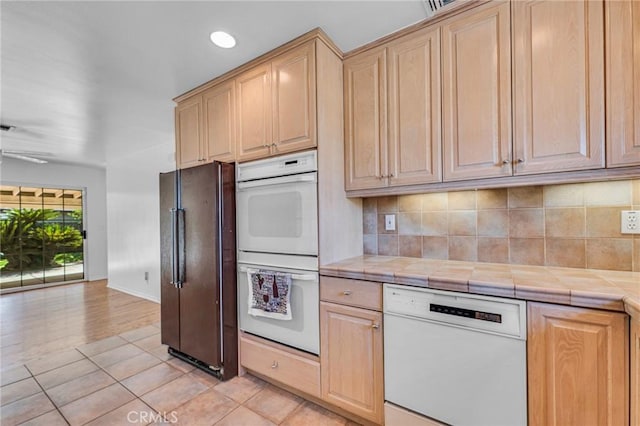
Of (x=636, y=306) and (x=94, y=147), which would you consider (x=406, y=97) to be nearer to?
(x=636, y=306)

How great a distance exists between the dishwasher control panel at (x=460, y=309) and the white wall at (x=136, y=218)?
3.76 m

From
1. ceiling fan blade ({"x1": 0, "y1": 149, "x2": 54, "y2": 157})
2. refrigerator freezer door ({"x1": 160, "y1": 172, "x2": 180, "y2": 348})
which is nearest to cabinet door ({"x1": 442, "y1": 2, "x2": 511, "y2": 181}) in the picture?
refrigerator freezer door ({"x1": 160, "y1": 172, "x2": 180, "y2": 348})

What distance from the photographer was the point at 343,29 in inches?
68.3

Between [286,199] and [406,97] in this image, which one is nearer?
[406,97]

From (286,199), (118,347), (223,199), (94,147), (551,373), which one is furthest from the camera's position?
(94,147)

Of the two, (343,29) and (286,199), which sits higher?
(343,29)

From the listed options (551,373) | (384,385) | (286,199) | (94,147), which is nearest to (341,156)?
(286,199)

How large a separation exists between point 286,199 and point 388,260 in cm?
85

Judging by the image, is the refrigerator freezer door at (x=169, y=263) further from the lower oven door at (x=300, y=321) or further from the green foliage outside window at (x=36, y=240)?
the green foliage outside window at (x=36, y=240)

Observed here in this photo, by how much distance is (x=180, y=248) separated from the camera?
2.29 metres

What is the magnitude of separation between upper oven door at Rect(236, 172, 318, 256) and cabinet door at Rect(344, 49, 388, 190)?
0.37m

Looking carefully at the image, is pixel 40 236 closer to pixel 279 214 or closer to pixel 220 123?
pixel 220 123

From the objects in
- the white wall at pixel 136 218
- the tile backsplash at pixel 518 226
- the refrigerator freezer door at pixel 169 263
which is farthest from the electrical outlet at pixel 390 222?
the white wall at pixel 136 218

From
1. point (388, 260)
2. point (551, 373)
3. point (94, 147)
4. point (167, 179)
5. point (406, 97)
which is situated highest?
point (94, 147)
